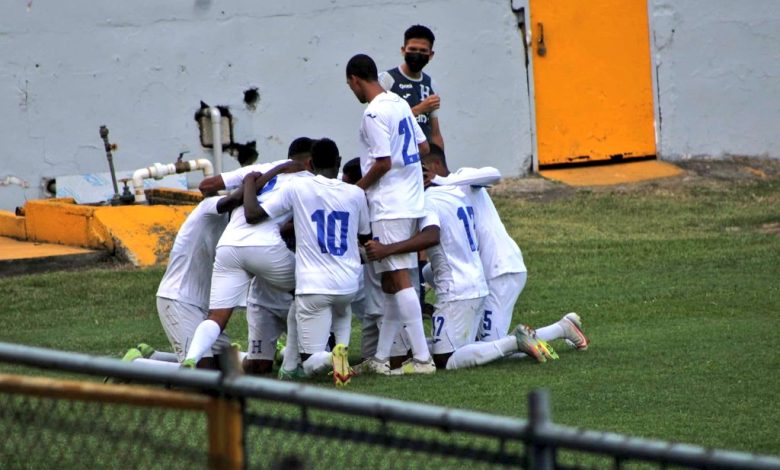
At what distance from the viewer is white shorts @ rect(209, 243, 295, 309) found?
8.51 metres

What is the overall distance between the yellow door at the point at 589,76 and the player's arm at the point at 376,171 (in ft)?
26.1

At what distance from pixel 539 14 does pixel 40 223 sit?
6.02 metres

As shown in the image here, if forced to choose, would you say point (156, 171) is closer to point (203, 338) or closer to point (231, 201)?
point (231, 201)

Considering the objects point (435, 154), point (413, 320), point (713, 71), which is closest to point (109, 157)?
point (435, 154)

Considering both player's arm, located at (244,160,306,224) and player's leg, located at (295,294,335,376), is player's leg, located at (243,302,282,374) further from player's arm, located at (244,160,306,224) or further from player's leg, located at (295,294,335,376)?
player's arm, located at (244,160,306,224)

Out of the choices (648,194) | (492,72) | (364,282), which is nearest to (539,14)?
(492,72)

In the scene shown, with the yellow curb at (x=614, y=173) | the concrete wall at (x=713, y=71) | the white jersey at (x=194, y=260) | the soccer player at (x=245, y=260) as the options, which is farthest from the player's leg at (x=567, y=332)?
the concrete wall at (x=713, y=71)

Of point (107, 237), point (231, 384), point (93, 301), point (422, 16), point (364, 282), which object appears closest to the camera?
point (231, 384)

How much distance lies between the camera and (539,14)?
16359 mm

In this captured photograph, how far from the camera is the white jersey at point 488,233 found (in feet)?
30.2

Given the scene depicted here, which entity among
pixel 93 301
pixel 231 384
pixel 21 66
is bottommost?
pixel 93 301

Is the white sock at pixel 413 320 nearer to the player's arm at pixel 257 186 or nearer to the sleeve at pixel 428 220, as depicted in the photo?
the sleeve at pixel 428 220

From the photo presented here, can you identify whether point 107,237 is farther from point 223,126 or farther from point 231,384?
point 231,384

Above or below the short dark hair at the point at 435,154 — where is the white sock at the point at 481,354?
below
